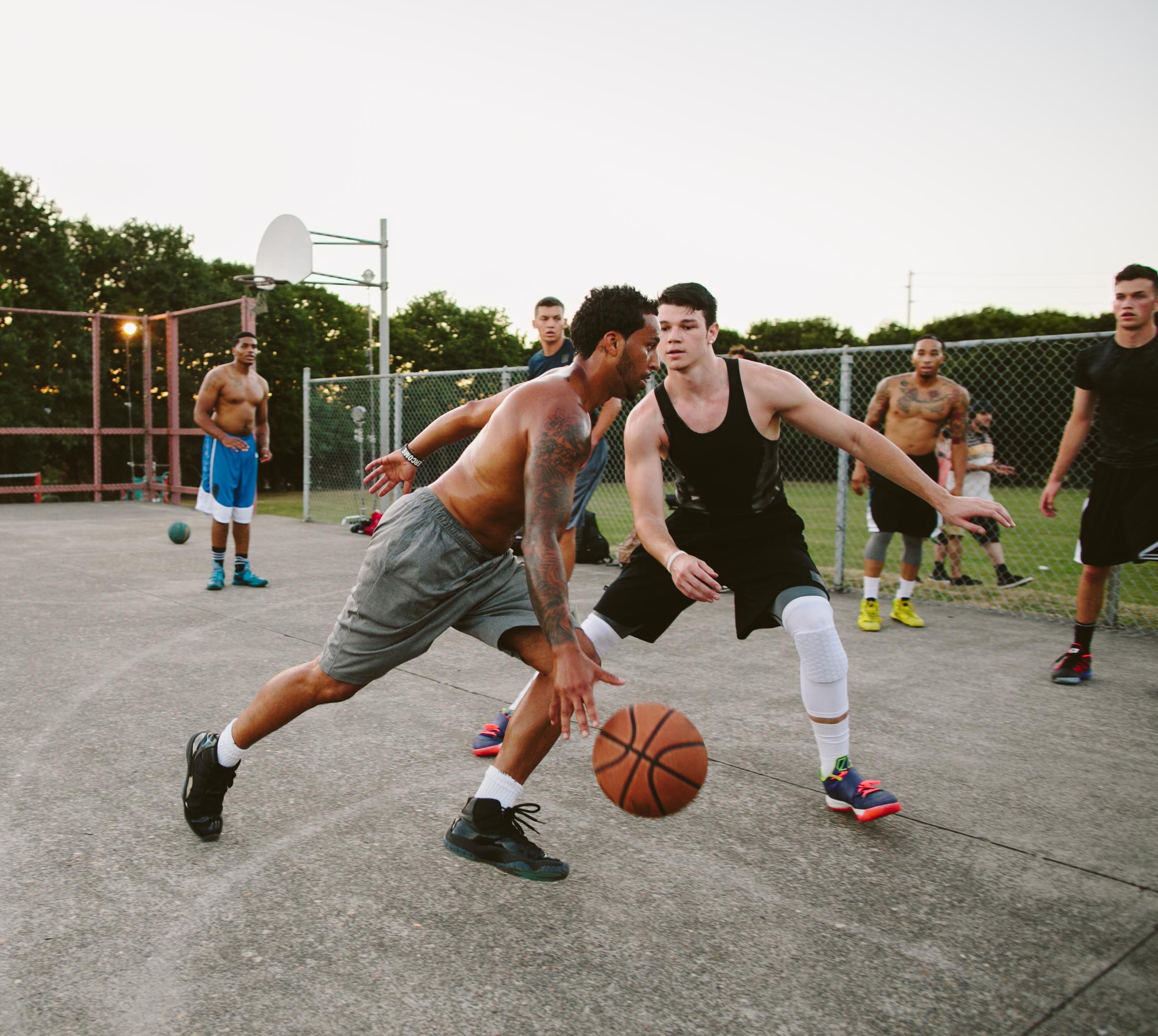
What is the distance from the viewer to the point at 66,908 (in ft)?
8.06

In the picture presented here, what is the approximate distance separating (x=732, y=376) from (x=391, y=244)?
14816 millimetres

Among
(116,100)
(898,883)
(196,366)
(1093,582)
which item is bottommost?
(898,883)

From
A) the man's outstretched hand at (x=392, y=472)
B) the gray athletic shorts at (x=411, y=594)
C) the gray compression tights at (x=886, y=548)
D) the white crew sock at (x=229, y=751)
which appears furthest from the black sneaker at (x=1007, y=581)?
the white crew sock at (x=229, y=751)

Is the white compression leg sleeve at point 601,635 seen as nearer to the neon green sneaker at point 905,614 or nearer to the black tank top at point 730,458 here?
the black tank top at point 730,458

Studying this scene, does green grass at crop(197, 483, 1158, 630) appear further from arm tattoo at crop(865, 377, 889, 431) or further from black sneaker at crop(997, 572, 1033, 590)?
arm tattoo at crop(865, 377, 889, 431)

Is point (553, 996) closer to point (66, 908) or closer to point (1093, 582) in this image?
point (66, 908)

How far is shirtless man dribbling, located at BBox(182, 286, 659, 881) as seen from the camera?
2.61 m

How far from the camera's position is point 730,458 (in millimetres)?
3316

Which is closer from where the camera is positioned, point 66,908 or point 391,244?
point 66,908

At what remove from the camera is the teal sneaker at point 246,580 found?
770 centimetres

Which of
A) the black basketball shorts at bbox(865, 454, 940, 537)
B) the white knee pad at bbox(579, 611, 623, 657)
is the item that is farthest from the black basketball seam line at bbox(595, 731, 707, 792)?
the black basketball shorts at bbox(865, 454, 940, 537)

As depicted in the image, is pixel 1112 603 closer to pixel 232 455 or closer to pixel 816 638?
pixel 816 638

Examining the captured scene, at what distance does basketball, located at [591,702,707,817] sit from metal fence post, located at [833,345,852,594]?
5089mm

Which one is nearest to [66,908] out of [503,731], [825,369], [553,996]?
[553,996]
